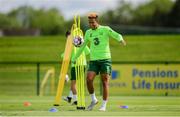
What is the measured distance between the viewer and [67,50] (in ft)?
66.1

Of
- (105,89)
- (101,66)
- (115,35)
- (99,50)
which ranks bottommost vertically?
(105,89)

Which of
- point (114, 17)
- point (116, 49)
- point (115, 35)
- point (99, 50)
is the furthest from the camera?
point (114, 17)

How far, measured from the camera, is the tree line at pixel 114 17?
361 feet

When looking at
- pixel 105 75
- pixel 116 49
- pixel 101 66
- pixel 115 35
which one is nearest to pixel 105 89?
pixel 105 75

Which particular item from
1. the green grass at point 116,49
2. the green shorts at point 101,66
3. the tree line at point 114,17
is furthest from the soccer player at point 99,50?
the tree line at point 114,17

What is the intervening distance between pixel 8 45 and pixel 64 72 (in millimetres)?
45896

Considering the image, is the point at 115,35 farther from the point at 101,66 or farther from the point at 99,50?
the point at 101,66

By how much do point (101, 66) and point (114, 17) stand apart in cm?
12489

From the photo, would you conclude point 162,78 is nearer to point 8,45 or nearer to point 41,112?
point 41,112

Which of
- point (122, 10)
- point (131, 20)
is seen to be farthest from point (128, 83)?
point (122, 10)

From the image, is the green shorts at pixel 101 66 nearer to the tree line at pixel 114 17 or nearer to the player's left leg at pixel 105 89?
the player's left leg at pixel 105 89

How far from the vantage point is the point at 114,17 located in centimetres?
14300

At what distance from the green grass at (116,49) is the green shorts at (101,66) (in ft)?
121

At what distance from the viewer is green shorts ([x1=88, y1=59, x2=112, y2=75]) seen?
18422mm
